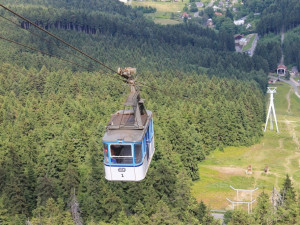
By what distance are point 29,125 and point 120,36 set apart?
327 ft

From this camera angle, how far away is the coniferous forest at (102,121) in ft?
160

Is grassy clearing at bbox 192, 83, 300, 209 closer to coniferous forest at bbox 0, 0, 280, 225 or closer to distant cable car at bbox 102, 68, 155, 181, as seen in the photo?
coniferous forest at bbox 0, 0, 280, 225

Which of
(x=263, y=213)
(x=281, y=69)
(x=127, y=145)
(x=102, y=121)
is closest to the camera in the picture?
(x=127, y=145)

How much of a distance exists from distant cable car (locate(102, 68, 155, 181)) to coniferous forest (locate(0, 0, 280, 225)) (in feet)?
12.1

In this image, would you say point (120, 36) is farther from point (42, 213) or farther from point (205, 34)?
point (42, 213)

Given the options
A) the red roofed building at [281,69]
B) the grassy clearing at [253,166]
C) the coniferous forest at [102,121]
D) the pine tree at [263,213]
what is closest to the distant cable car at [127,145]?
the coniferous forest at [102,121]

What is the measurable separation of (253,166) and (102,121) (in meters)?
26.0

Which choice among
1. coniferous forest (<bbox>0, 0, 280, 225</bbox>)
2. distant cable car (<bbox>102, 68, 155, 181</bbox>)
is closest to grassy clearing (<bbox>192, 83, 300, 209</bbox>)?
coniferous forest (<bbox>0, 0, 280, 225</bbox>)

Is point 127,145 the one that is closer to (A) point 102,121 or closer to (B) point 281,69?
(A) point 102,121

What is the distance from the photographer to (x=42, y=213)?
46.9 meters

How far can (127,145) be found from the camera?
28.7m

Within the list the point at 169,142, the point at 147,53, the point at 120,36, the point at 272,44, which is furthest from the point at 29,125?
the point at 272,44

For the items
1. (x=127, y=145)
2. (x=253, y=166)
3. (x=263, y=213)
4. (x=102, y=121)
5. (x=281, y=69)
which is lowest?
(x=281, y=69)

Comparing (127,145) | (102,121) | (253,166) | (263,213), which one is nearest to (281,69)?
(253,166)
